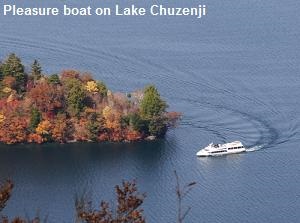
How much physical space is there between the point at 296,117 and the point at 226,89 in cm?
412

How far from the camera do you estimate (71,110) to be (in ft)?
135

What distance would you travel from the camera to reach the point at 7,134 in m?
39.6

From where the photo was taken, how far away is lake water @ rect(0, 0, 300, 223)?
3281cm

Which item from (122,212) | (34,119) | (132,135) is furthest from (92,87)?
(122,212)

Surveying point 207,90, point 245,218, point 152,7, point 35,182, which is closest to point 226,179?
point 245,218

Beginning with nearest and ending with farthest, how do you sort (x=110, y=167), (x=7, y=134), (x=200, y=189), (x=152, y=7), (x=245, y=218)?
(x=245, y=218) < (x=200, y=189) < (x=110, y=167) < (x=7, y=134) < (x=152, y=7)

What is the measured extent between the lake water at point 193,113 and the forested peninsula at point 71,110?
73 cm

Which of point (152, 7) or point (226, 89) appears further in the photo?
point (152, 7)

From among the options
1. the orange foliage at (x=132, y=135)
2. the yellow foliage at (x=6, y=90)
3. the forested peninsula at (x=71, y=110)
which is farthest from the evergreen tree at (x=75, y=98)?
the yellow foliage at (x=6, y=90)

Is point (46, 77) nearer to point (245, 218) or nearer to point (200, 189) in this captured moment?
point (200, 189)

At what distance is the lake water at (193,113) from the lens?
1292 inches

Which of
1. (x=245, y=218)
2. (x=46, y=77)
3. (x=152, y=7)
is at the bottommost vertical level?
(x=245, y=218)

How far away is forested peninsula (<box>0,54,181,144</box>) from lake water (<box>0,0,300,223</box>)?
733mm

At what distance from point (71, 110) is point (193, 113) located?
5.45m
